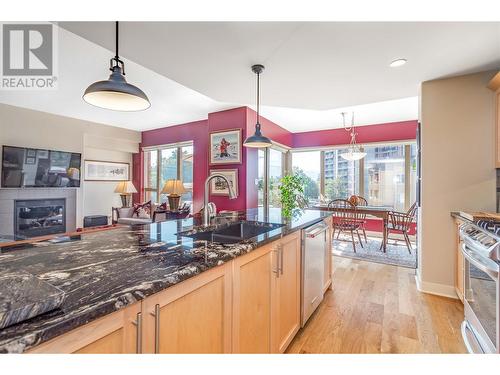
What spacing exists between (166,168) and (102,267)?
5.41 m

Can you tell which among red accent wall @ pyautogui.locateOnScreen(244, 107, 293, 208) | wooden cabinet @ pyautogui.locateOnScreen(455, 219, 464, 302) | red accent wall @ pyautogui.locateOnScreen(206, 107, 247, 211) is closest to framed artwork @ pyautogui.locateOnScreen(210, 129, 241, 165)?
red accent wall @ pyautogui.locateOnScreen(206, 107, 247, 211)

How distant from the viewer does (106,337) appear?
623 millimetres

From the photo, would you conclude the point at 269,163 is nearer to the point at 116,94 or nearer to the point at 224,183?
the point at 224,183

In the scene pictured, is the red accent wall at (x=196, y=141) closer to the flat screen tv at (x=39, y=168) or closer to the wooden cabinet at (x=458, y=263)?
the flat screen tv at (x=39, y=168)

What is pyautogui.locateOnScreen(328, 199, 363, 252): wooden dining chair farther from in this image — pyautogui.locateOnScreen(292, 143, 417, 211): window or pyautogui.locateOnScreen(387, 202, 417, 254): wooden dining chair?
pyautogui.locateOnScreen(292, 143, 417, 211): window

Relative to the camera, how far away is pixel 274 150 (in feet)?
17.6

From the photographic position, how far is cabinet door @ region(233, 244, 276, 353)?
3.61 ft

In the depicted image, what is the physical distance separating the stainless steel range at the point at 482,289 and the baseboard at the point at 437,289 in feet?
2.37

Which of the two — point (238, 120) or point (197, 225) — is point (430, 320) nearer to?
point (197, 225)

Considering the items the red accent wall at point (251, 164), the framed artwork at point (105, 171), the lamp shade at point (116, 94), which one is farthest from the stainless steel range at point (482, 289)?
the framed artwork at point (105, 171)

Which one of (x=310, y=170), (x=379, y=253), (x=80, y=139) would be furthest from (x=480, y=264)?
(x=80, y=139)

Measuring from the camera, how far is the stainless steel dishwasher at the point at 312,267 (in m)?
1.81
